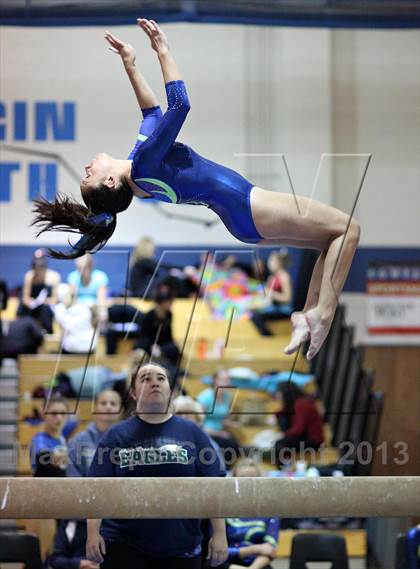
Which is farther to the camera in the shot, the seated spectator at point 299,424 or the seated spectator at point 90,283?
the seated spectator at point 299,424

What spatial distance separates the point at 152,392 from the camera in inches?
196

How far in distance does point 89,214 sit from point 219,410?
12.2 feet

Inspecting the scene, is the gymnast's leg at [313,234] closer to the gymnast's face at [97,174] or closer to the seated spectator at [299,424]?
the gymnast's face at [97,174]

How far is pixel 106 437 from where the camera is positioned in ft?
16.4

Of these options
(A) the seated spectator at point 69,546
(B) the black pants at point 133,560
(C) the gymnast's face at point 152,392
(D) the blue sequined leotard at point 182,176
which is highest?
(D) the blue sequined leotard at point 182,176

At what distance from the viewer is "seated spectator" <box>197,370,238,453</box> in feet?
23.6

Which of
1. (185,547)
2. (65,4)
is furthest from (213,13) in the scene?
(185,547)

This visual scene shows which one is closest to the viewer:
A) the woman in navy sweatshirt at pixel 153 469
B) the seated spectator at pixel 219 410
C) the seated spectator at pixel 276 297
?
the woman in navy sweatshirt at pixel 153 469

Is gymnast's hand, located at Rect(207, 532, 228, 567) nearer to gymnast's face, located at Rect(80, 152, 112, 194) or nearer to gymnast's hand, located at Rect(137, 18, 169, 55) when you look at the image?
gymnast's face, located at Rect(80, 152, 112, 194)

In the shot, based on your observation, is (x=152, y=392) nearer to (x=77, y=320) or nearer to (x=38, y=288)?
→ (x=77, y=320)

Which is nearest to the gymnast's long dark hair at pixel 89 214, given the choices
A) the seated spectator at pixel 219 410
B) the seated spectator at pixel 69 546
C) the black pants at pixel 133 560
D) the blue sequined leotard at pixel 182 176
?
the blue sequined leotard at pixel 182 176

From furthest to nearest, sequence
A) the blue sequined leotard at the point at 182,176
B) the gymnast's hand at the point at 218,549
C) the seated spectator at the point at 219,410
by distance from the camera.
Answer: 1. the seated spectator at the point at 219,410
2. the gymnast's hand at the point at 218,549
3. the blue sequined leotard at the point at 182,176

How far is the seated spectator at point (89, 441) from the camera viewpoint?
18.1 feet

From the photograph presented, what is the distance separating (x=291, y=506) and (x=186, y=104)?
5.67 ft
